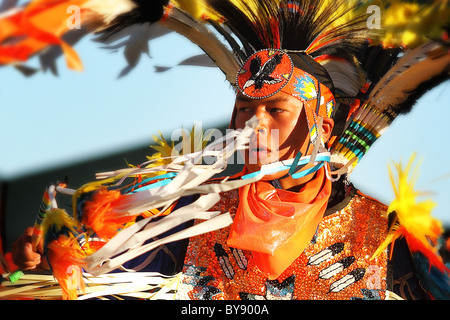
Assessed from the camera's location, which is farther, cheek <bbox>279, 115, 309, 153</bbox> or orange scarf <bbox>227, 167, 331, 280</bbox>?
cheek <bbox>279, 115, 309, 153</bbox>

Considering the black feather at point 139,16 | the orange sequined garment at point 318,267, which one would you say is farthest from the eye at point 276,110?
the black feather at point 139,16

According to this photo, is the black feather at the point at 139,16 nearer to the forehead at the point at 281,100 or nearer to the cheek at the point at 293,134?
the forehead at the point at 281,100

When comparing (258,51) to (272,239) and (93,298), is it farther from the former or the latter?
(93,298)

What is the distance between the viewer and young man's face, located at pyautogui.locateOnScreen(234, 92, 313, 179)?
7.95 ft

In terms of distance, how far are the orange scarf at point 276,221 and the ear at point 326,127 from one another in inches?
6.4

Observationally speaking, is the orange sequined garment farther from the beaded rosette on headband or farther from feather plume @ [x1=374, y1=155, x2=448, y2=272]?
the beaded rosette on headband

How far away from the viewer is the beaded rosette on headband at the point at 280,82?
95.4 inches

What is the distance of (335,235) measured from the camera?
8.31 ft

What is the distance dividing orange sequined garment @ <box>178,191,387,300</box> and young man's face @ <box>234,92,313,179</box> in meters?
0.38

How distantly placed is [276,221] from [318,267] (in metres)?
0.34

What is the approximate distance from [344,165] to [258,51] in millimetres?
654

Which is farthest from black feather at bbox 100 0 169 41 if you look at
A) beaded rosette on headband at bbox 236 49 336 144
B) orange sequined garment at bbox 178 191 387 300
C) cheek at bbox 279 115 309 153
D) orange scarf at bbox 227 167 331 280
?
orange sequined garment at bbox 178 191 387 300

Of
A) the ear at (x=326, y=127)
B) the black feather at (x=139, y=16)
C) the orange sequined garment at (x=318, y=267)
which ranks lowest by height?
the orange sequined garment at (x=318, y=267)

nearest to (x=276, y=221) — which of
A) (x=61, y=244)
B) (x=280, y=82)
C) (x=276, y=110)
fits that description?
(x=276, y=110)
